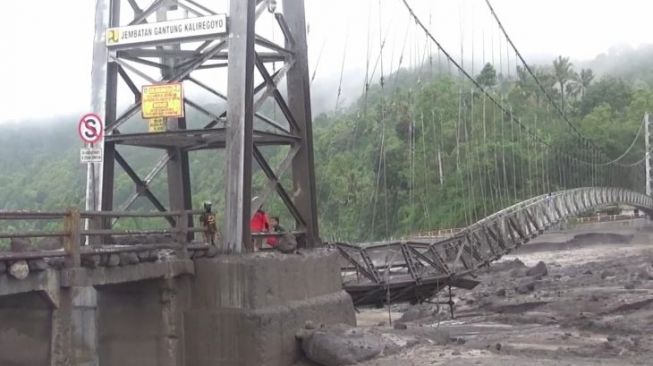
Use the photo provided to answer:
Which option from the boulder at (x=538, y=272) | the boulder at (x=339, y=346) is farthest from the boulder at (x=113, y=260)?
the boulder at (x=538, y=272)

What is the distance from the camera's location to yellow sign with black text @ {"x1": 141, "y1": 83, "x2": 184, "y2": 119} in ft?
36.7

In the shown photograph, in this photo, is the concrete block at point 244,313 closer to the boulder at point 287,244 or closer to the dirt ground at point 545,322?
the boulder at point 287,244

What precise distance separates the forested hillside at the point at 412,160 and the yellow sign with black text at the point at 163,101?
29.6 feet

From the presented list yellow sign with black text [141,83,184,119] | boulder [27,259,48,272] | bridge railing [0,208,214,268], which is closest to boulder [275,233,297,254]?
bridge railing [0,208,214,268]

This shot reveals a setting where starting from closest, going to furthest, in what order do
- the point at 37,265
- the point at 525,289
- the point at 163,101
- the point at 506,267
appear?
the point at 37,265, the point at 163,101, the point at 525,289, the point at 506,267

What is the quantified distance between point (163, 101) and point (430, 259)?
756 centimetres

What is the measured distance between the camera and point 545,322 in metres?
14.9

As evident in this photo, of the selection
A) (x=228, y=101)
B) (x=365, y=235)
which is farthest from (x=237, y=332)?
(x=365, y=235)

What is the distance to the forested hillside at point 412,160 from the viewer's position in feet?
137

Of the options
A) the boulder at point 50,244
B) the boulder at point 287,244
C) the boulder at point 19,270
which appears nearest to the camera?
the boulder at point 19,270

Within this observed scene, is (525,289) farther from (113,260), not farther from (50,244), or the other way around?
(113,260)

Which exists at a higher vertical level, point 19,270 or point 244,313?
point 19,270

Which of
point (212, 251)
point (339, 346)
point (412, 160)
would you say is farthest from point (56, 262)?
point (412, 160)

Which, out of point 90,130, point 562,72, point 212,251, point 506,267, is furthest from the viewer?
point 562,72
